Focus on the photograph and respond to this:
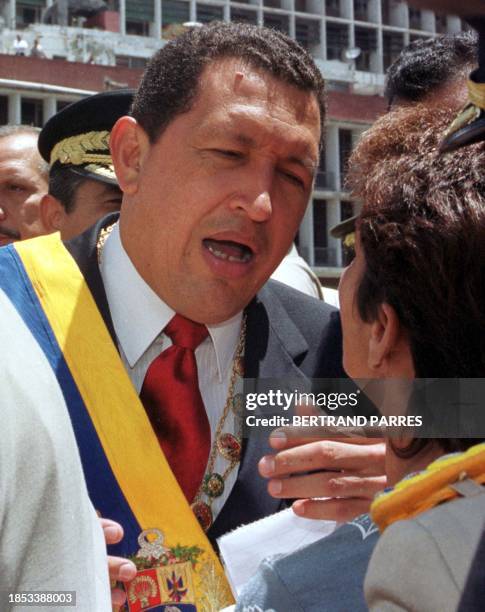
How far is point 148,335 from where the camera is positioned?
2344 mm

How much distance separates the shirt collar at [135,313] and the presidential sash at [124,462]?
8 cm

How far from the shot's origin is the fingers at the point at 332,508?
1.87 metres

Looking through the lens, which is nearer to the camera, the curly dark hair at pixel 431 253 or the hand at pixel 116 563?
the curly dark hair at pixel 431 253

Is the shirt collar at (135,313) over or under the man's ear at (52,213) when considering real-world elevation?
under

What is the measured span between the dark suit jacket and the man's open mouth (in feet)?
0.66

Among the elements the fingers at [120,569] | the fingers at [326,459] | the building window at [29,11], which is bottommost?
the fingers at [120,569]

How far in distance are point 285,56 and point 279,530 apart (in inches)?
44.8

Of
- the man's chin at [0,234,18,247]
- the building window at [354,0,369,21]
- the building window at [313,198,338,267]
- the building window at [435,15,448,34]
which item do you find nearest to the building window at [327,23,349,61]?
the building window at [354,0,369,21]

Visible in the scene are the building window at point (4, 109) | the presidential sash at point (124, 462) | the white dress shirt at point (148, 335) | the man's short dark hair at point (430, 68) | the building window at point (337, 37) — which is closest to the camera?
the presidential sash at point (124, 462)

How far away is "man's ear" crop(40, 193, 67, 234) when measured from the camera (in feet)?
11.4

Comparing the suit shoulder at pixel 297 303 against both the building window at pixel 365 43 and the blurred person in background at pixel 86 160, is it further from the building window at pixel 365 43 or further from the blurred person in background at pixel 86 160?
the building window at pixel 365 43

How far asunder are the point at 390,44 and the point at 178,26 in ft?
73.6

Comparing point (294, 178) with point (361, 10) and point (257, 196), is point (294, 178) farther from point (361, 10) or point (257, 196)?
point (361, 10)

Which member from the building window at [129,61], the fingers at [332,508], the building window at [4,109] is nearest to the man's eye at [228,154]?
the fingers at [332,508]
